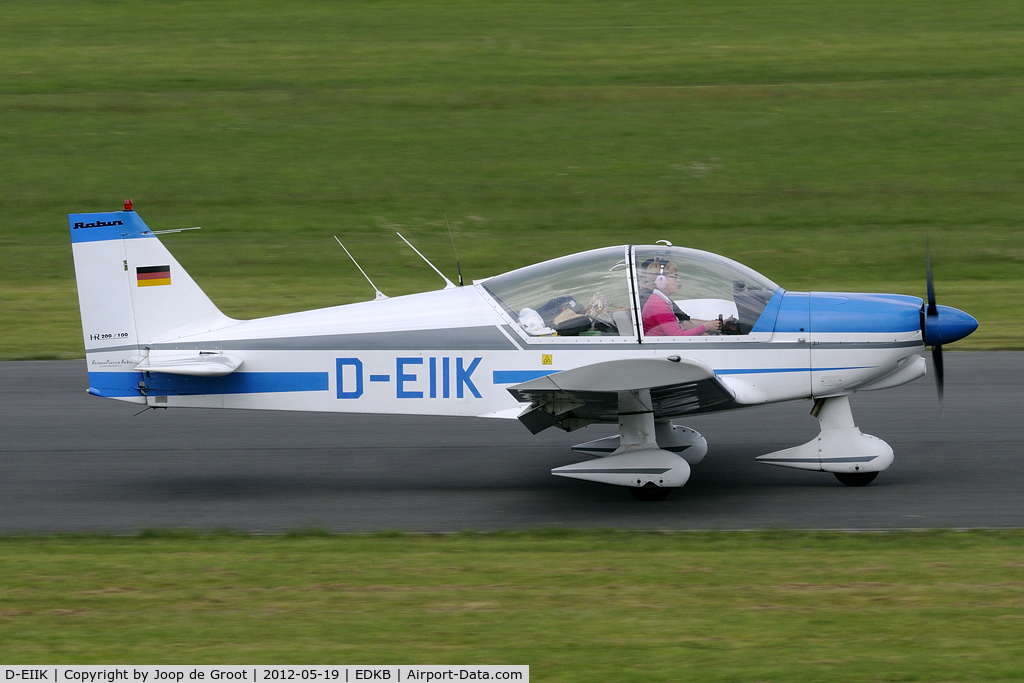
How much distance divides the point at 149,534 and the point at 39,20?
28.3m

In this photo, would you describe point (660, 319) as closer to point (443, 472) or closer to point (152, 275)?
point (443, 472)

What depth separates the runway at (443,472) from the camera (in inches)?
325

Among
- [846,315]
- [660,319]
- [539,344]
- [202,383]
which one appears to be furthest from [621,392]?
[202,383]

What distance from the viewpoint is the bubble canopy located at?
8523mm

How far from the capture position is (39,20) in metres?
31.7

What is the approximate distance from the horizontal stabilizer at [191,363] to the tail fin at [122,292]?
125 millimetres

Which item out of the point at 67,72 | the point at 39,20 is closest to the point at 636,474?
the point at 67,72

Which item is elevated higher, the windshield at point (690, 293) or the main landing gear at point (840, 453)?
the windshield at point (690, 293)

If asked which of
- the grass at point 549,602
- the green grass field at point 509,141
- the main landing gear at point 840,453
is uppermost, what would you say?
the green grass field at point 509,141

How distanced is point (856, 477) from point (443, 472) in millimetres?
3445

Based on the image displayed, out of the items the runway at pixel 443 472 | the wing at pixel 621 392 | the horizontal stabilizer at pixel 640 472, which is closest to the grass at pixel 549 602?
the runway at pixel 443 472

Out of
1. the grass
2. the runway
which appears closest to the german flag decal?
the runway

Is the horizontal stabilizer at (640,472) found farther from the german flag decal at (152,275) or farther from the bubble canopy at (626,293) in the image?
the german flag decal at (152,275)

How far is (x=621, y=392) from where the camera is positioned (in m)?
8.04
